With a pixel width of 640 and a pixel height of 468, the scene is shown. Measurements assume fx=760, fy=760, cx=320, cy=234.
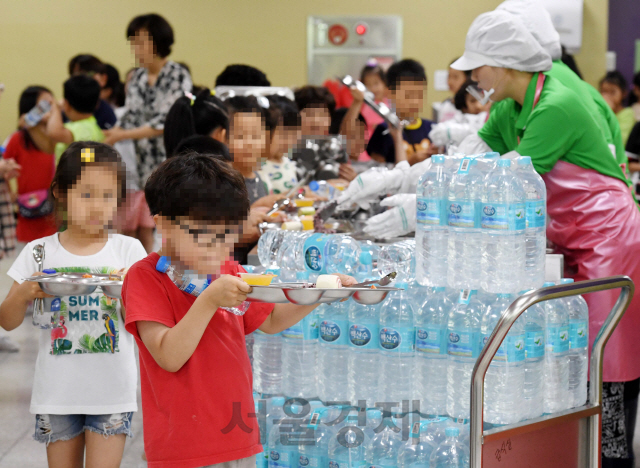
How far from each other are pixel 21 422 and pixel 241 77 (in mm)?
2295

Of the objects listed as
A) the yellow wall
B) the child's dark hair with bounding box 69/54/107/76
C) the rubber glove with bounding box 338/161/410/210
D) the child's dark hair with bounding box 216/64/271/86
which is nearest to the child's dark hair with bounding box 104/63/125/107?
the child's dark hair with bounding box 69/54/107/76

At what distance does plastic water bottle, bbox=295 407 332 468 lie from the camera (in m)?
2.43

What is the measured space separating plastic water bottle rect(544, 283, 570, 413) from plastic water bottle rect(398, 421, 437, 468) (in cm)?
37

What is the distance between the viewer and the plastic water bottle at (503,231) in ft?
7.14

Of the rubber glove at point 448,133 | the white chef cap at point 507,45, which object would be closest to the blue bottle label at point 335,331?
the white chef cap at point 507,45

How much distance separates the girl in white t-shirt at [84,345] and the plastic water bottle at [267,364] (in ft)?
1.78

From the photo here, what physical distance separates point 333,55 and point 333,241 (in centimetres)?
701

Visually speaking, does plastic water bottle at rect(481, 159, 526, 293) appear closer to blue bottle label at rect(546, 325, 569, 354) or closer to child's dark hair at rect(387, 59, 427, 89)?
blue bottle label at rect(546, 325, 569, 354)

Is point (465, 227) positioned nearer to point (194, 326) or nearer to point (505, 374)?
point (505, 374)

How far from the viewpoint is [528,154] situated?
279cm

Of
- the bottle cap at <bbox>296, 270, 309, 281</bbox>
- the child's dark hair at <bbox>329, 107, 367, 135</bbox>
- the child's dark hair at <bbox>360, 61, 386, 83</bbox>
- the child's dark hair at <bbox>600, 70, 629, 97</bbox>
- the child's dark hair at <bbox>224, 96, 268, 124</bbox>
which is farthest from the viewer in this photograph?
the child's dark hair at <bbox>600, 70, 629, 97</bbox>

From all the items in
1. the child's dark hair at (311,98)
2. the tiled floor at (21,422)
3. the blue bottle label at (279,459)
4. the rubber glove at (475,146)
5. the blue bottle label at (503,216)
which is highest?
the child's dark hair at (311,98)

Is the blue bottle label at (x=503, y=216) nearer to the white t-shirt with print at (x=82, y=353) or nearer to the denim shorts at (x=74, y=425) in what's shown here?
the white t-shirt with print at (x=82, y=353)

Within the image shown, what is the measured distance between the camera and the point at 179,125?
3045mm
